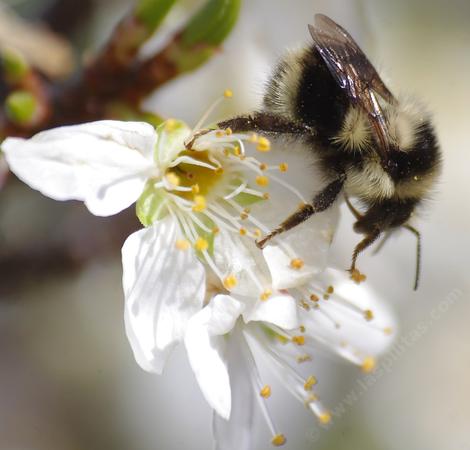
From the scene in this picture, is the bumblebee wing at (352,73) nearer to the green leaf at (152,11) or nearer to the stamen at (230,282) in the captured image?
the stamen at (230,282)

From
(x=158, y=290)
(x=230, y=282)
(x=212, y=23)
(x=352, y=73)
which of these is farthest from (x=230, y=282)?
(x=212, y=23)

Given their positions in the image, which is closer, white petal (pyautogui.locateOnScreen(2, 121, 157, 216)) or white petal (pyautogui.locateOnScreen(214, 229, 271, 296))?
white petal (pyautogui.locateOnScreen(2, 121, 157, 216))

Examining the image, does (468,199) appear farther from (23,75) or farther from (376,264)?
(23,75)

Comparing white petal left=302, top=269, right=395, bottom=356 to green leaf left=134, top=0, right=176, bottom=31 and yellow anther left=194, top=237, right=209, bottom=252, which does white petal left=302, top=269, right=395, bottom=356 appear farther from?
green leaf left=134, top=0, right=176, bottom=31

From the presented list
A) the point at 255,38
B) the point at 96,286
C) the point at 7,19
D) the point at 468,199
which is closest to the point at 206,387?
the point at 96,286

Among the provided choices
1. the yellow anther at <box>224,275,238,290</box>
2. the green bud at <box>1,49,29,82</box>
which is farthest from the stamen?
the green bud at <box>1,49,29,82</box>

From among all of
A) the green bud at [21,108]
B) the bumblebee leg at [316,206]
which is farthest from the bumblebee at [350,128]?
the green bud at [21,108]

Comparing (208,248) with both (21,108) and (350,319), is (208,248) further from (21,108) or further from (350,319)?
(21,108)
